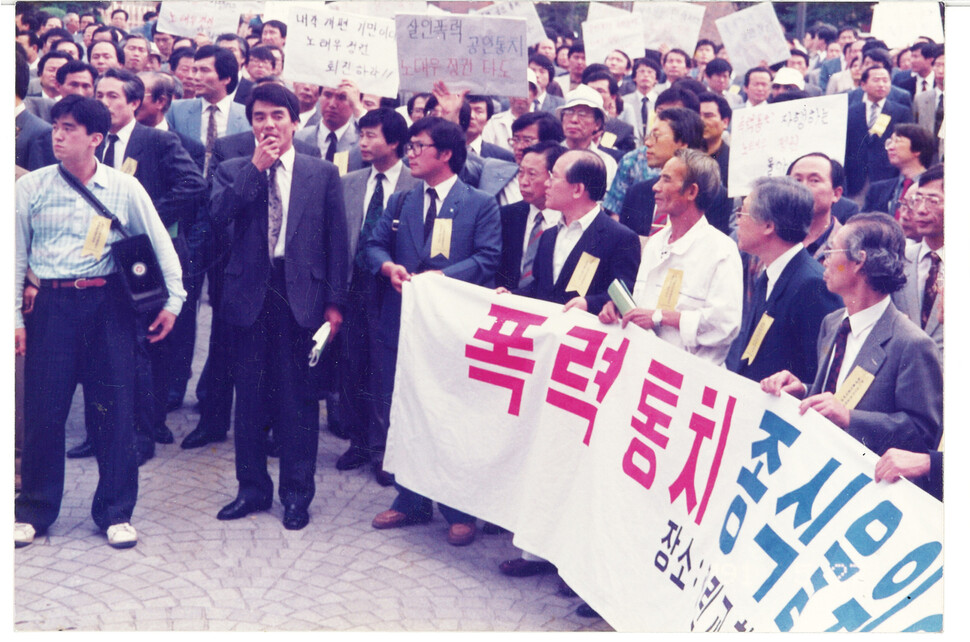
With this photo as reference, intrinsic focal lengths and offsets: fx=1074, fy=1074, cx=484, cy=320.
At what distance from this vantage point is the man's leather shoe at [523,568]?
4875mm

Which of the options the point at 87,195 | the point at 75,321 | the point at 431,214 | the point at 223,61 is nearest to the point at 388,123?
the point at 431,214

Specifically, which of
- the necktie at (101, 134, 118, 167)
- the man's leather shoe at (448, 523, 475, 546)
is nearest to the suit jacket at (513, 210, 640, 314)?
the man's leather shoe at (448, 523, 475, 546)

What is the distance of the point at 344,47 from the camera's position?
20.5ft

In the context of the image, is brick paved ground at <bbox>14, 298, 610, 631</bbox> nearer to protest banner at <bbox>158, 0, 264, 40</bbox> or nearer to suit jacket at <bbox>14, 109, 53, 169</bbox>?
suit jacket at <bbox>14, 109, 53, 169</bbox>

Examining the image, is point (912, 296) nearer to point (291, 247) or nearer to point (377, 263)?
point (377, 263)

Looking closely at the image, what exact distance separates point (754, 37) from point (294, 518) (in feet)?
23.1

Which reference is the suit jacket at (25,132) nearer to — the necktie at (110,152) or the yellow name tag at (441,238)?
the necktie at (110,152)

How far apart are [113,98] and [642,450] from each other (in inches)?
155

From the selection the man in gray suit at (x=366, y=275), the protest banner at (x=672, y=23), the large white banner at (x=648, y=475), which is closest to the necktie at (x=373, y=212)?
the man in gray suit at (x=366, y=275)

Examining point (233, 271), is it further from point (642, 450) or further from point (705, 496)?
point (705, 496)

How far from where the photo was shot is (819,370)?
3895 mm

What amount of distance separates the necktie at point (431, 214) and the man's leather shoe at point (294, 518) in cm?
151
